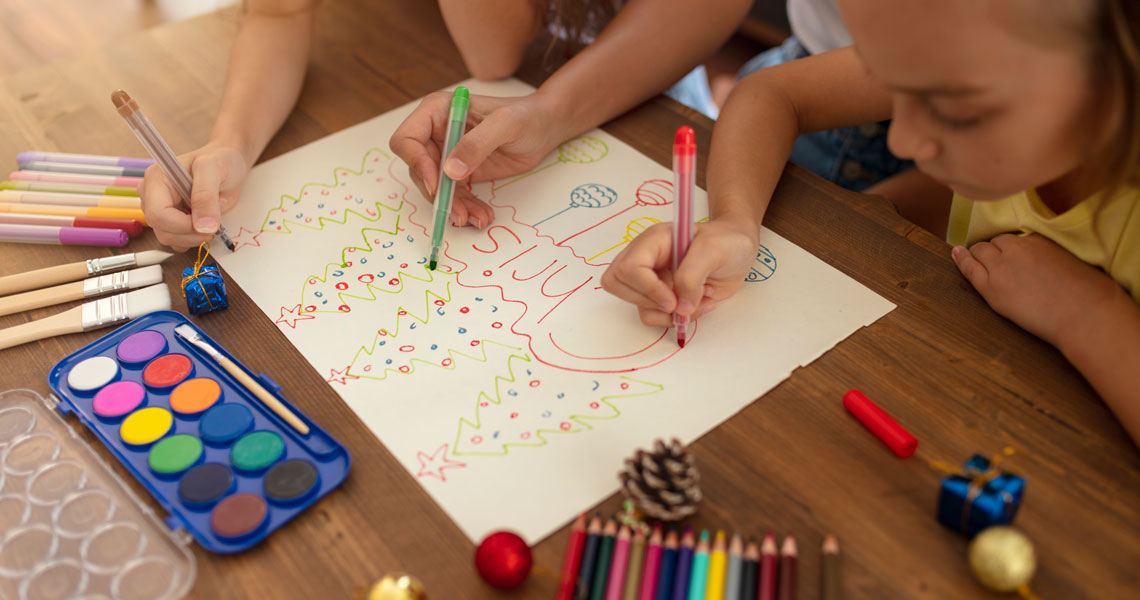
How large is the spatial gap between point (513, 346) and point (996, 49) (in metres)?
0.39

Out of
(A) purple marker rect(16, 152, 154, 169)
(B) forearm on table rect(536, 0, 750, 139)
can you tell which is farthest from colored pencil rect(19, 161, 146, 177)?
(B) forearm on table rect(536, 0, 750, 139)

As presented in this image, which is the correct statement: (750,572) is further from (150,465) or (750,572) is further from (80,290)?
(80,290)

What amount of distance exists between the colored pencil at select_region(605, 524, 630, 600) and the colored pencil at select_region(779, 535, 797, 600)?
0.09 metres

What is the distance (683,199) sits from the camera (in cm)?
58

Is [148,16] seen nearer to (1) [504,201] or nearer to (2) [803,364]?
(1) [504,201]

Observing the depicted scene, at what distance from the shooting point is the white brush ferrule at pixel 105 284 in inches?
26.9

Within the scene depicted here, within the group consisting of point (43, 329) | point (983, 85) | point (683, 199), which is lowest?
point (43, 329)

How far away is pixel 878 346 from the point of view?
63 centimetres

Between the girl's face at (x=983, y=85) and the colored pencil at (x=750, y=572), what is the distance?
0.29m

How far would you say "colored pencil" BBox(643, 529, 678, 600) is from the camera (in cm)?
48

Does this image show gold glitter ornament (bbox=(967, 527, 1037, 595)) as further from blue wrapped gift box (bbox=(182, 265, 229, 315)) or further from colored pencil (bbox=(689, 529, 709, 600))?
blue wrapped gift box (bbox=(182, 265, 229, 315))

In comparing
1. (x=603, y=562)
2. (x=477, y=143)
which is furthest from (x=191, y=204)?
(x=603, y=562)

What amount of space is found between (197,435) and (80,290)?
0.72 ft

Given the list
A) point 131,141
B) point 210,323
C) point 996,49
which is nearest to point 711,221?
point 996,49
